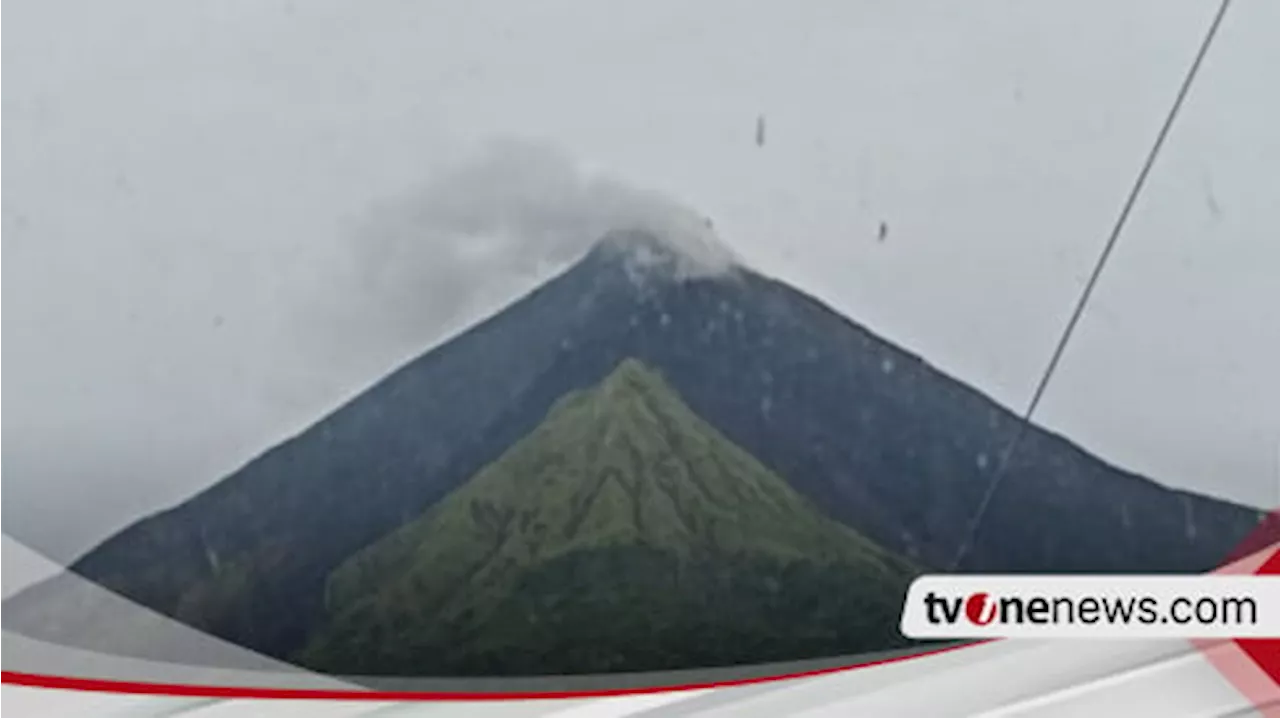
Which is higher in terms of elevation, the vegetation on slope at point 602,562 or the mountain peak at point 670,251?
the mountain peak at point 670,251

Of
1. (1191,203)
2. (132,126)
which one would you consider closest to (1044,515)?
(1191,203)

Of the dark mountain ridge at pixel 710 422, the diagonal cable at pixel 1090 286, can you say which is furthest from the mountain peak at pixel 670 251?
the diagonal cable at pixel 1090 286

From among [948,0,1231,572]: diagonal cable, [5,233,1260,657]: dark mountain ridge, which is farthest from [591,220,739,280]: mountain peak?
[948,0,1231,572]: diagonal cable

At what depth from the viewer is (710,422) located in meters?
0.91

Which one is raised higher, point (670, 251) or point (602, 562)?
point (670, 251)

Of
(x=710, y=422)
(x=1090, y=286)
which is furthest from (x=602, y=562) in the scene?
(x=1090, y=286)

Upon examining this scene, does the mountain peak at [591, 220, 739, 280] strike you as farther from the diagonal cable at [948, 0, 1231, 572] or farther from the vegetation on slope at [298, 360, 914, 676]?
the diagonal cable at [948, 0, 1231, 572]

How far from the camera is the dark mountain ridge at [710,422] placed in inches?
34.2

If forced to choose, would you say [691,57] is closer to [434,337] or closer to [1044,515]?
[434,337]

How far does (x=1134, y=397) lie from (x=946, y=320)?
0.12 metres

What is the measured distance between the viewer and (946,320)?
92 centimetres

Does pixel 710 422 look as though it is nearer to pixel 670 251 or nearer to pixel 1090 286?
pixel 670 251

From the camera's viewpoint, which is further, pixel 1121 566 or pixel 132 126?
pixel 1121 566

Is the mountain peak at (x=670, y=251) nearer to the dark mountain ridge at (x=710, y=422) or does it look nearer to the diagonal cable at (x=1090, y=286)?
the dark mountain ridge at (x=710, y=422)
